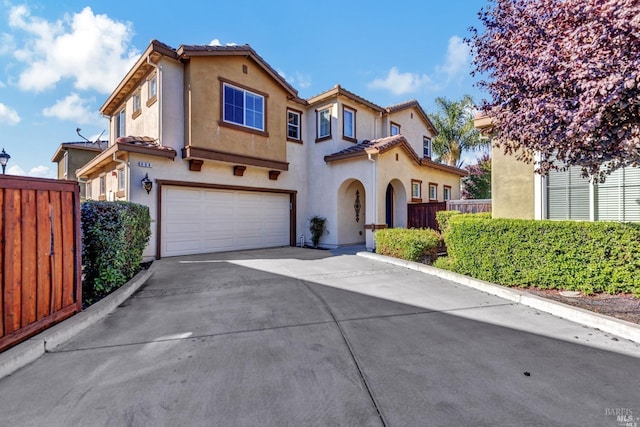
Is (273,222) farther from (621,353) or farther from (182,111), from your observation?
(621,353)

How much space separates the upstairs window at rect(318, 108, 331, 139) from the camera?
13445 millimetres

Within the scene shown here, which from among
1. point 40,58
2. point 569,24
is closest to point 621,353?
point 569,24

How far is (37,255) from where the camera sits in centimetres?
368

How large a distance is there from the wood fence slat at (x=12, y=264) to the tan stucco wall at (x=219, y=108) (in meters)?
7.20

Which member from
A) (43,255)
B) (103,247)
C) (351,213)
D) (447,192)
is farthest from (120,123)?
(447,192)

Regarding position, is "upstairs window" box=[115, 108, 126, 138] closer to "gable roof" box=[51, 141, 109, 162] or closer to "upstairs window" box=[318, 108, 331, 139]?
"gable roof" box=[51, 141, 109, 162]

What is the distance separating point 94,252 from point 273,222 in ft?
26.3

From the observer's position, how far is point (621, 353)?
11.2 feet

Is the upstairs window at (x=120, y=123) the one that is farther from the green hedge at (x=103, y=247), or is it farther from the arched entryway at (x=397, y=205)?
the arched entryway at (x=397, y=205)

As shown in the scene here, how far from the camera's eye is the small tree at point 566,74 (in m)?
3.31

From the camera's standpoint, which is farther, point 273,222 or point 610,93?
point 273,222

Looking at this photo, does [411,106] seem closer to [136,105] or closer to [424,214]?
[424,214]

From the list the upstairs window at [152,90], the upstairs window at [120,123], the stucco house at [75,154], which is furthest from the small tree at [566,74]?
the stucco house at [75,154]

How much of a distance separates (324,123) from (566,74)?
1063 centimetres
